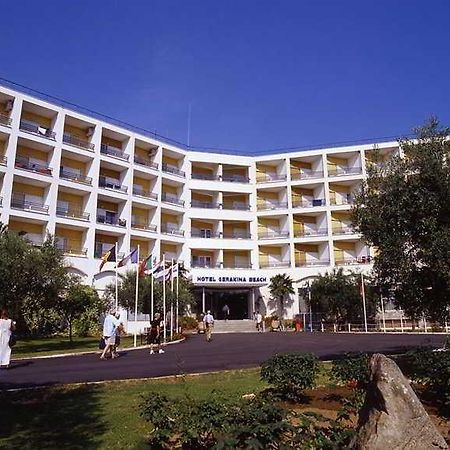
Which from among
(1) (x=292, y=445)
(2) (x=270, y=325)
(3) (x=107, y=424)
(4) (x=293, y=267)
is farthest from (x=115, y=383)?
(4) (x=293, y=267)

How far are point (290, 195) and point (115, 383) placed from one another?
1689 inches

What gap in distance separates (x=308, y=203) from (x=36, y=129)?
28.2m

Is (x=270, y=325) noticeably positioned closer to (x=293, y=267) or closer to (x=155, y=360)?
(x=293, y=267)

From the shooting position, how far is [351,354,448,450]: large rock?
16.3 feet

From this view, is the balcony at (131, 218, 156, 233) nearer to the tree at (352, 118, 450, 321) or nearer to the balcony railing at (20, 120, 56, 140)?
the balcony railing at (20, 120, 56, 140)

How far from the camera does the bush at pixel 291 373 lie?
8844mm

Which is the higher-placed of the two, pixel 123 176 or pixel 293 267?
pixel 123 176

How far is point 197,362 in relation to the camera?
16.7 metres

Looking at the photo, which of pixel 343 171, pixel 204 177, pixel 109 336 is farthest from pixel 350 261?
pixel 109 336

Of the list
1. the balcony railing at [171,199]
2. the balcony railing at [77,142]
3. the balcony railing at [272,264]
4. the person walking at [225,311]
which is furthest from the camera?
the balcony railing at [272,264]

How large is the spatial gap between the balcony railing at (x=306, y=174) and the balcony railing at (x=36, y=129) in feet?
82.7

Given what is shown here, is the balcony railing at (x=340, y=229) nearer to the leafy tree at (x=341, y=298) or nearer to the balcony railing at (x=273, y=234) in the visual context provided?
the balcony railing at (x=273, y=234)

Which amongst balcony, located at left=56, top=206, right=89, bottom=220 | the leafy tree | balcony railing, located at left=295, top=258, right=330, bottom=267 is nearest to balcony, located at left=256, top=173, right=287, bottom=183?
balcony railing, located at left=295, top=258, right=330, bottom=267

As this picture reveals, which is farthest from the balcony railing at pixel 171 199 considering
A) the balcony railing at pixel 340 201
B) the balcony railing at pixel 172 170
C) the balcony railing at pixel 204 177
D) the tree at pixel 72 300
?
the tree at pixel 72 300
